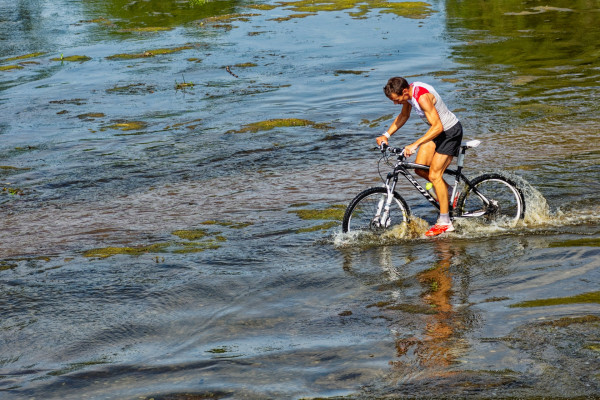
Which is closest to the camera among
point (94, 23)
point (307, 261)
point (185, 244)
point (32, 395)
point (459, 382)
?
point (459, 382)

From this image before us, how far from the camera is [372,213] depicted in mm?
10000

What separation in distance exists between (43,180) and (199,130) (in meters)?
4.42

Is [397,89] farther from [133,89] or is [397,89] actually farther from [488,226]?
[133,89]

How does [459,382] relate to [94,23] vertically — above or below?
below

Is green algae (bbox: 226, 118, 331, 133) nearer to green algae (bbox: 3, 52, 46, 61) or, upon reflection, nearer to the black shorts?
the black shorts

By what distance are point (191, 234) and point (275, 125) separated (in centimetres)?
753

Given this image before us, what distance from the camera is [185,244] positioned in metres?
10.7

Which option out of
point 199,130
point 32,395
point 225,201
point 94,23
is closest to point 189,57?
point 199,130

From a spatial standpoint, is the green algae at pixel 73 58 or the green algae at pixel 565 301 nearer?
the green algae at pixel 565 301

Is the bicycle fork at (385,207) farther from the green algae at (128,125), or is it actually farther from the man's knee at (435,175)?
the green algae at (128,125)

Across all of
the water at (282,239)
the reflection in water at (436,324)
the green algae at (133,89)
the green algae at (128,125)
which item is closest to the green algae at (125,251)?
the water at (282,239)

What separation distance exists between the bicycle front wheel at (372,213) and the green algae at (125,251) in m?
2.67

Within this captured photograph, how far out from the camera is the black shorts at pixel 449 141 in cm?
977

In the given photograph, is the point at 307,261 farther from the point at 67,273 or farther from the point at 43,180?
the point at 43,180
